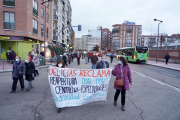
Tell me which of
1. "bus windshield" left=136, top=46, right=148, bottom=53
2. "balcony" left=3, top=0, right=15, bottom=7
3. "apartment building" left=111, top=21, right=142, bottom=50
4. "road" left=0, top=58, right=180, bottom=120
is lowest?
"road" left=0, top=58, right=180, bottom=120

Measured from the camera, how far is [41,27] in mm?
28094

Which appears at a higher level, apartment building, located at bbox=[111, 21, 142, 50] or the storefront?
apartment building, located at bbox=[111, 21, 142, 50]

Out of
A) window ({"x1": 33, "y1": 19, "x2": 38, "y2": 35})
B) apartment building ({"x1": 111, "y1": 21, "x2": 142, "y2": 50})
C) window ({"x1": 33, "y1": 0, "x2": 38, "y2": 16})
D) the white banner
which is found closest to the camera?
the white banner

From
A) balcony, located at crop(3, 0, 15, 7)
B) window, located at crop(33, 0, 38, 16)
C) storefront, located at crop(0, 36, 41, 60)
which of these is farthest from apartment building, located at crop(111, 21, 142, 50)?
balcony, located at crop(3, 0, 15, 7)

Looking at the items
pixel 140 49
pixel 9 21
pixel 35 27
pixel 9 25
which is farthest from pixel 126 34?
pixel 9 25

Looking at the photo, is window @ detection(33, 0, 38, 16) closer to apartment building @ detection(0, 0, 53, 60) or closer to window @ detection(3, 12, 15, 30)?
apartment building @ detection(0, 0, 53, 60)

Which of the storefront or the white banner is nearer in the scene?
the white banner

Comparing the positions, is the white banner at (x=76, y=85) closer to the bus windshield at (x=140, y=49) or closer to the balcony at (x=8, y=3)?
the bus windshield at (x=140, y=49)

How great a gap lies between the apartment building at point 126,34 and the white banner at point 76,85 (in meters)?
92.3

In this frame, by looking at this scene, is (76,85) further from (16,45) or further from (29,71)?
(16,45)

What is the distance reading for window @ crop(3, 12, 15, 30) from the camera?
20.7 meters

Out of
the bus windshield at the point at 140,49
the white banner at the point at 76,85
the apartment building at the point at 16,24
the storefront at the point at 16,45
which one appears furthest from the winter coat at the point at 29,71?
the bus windshield at the point at 140,49

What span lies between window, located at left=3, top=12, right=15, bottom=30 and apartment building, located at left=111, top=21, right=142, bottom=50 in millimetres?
79727

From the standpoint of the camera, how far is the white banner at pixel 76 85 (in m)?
4.46
